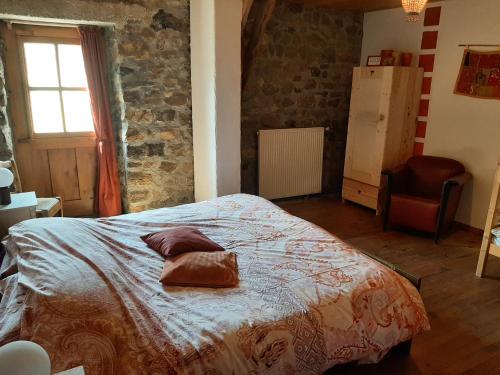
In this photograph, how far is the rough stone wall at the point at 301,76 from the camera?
429 centimetres

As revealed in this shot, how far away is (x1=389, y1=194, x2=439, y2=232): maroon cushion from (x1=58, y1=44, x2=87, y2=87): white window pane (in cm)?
328

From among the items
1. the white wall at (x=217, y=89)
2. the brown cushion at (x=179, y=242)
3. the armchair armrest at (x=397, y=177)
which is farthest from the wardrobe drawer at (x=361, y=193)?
the brown cushion at (x=179, y=242)

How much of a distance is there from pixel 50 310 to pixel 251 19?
137 inches

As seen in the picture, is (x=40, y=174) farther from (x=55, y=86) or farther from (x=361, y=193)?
(x=361, y=193)

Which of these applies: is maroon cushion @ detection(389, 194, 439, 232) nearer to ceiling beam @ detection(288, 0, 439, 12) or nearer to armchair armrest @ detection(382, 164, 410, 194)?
armchair armrest @ detection(382, 164, 410, 194)

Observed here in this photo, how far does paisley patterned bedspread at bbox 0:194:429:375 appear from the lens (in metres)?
1.27


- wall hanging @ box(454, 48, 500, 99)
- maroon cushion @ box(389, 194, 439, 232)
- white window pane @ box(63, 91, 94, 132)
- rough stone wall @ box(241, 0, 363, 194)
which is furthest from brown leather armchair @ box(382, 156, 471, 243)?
white window pane @ box(63, 91, 94, 132)

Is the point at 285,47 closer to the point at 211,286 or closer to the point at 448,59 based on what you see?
the point at 448,59

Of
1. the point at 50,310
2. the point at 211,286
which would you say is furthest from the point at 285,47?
the point at 50,310

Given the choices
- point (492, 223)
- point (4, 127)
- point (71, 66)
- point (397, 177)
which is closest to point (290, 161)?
point (397, 177)

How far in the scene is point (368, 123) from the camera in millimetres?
4297

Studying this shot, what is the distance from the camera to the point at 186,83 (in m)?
3.77

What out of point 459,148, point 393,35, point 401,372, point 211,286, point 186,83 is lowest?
point 401,372

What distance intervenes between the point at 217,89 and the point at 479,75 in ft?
8.37
